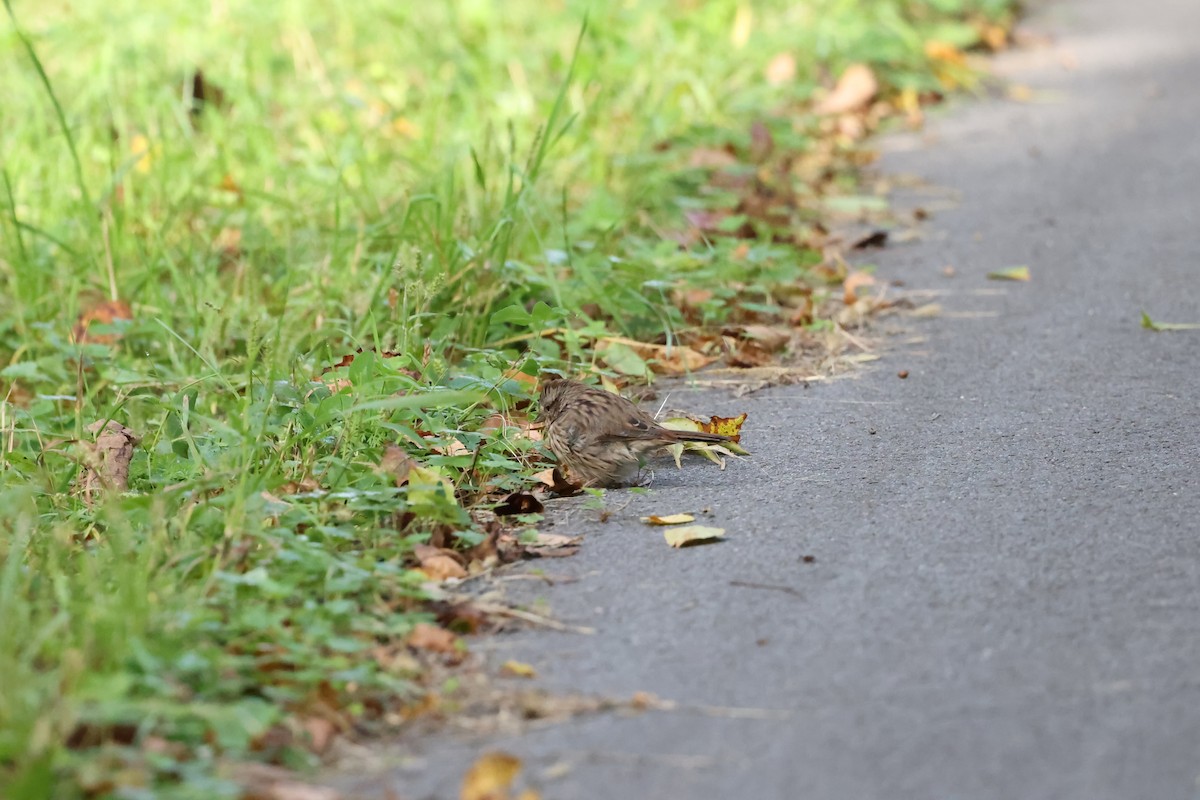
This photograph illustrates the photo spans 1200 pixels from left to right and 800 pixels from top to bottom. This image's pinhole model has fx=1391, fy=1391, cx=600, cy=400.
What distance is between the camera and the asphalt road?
2420mm

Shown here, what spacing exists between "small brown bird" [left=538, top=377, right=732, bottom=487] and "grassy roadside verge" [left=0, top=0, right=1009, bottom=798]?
152 mm

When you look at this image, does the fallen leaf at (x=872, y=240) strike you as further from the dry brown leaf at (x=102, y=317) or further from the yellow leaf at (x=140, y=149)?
the yellow leaf at (x=140, y=149)

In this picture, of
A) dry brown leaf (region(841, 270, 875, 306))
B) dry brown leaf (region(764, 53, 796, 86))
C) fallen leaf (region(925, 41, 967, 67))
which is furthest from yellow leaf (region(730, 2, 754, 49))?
dry brown leaf (region(841, 270, 875, 306))

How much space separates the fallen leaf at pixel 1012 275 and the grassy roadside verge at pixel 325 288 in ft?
2.31

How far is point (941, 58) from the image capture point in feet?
29.8

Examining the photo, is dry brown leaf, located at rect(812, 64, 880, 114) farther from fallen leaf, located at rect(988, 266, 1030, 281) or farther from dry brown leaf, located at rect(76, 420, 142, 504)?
dry brown leaf, located at rect(76, 420, 142, 504)

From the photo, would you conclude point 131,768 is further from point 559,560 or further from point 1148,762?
point 1148,762

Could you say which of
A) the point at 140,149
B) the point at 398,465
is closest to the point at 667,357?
the point at 398,465

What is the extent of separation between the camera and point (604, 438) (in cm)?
374

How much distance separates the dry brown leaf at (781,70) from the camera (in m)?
8.22

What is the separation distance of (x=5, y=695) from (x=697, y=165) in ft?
15.8

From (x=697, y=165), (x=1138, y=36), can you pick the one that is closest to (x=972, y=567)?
(x=697, y=165)

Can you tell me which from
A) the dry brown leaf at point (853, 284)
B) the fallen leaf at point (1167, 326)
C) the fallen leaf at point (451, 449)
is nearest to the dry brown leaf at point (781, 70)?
the dry brown leaf at point (853, 284)

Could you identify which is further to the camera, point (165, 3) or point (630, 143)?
point (165, 3)
